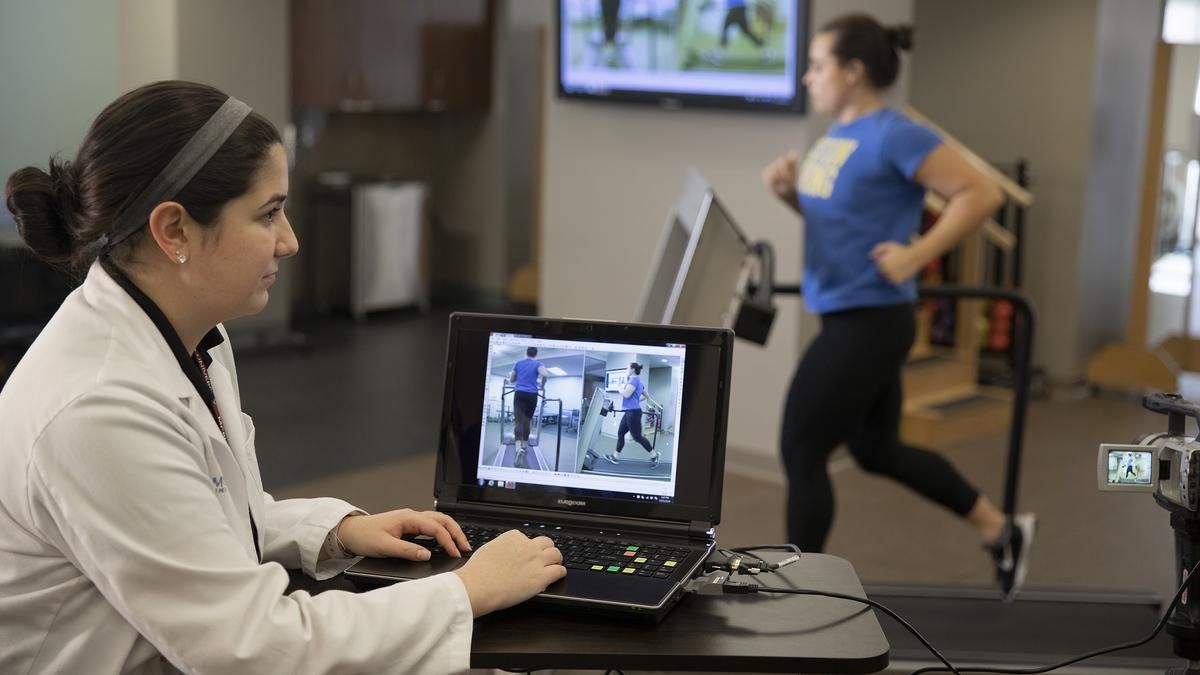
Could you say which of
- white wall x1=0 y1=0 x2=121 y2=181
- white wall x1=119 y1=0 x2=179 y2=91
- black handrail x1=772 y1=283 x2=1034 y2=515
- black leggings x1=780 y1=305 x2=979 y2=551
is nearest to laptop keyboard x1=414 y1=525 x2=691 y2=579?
black leggings x1=780 y1=305 x2=979 y2=551

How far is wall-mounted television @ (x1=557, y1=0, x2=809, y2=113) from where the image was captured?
4570 millimetres

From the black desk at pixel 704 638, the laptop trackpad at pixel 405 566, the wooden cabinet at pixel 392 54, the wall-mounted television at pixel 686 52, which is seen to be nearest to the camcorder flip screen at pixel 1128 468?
the black desk at pixel 704 638

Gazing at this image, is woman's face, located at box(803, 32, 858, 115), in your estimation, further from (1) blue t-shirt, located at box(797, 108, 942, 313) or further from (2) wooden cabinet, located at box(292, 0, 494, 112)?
(2) wooden cabinet, located at box(292, 0, 494, 112)

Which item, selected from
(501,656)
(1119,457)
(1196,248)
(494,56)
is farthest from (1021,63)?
(501,656)

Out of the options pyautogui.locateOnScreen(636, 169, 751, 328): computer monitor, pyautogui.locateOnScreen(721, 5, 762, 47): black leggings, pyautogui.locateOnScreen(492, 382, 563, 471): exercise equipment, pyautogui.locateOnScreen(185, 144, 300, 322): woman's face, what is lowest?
pyautogui.locateOnScreen(492, 382, 563, 471): exercise equipment

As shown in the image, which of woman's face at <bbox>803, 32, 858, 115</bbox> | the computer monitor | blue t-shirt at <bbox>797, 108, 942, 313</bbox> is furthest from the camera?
woman's face at <bbox>803, 32, 858, 115</bbox>

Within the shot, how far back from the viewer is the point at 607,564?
1.61 m

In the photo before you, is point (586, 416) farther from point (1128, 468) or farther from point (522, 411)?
point (1128, 468)

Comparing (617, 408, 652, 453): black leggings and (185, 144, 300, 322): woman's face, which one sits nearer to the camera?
(185, 144, 300, 322): woman's face

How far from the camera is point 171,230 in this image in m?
1.42

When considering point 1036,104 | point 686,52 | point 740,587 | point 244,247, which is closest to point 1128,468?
point 740,587

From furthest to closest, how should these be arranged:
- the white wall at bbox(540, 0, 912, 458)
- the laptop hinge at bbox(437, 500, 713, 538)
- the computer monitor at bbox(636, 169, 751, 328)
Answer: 1. the white wall at bbox(540, 0, 912, 458)
2. the computer monitor at bbox(636, 169, 751, 328)
3. the laptop hinge at bbox(437, 500, 713, 538)

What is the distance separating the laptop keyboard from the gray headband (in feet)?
1.75

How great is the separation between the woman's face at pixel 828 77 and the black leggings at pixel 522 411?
1717 millimetres
